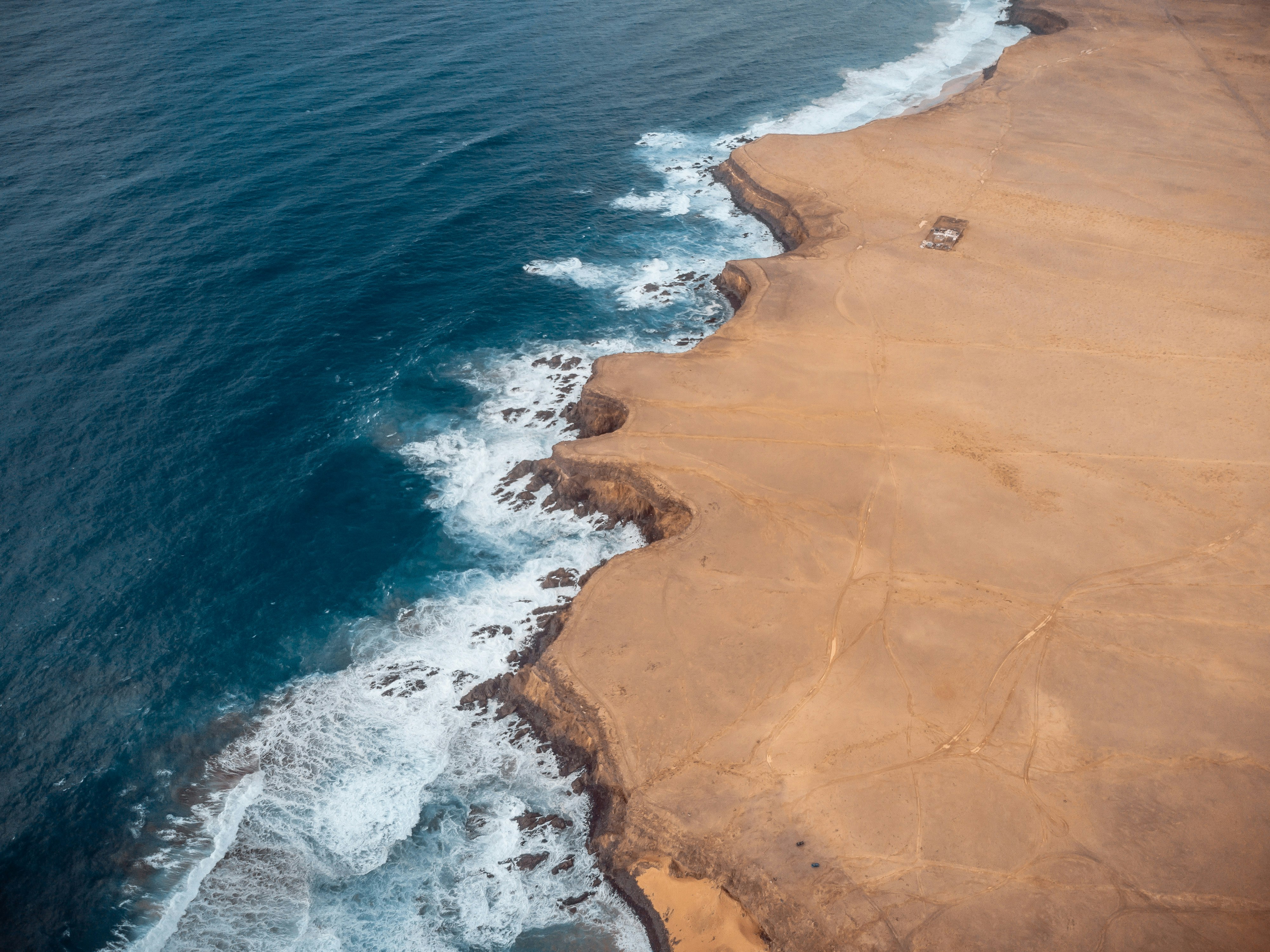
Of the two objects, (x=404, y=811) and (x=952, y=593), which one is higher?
(x=952, y=593)

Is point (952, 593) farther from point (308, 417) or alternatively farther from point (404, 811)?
point (308, 417)

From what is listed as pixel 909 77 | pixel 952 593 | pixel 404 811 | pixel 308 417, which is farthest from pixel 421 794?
pixel 909 77

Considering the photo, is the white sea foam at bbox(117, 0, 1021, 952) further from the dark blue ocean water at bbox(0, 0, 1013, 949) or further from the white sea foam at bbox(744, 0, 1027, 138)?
the white sea foam at bbox(744, 0, 1027, 138)

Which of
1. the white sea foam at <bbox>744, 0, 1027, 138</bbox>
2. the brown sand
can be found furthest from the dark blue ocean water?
the brown sand

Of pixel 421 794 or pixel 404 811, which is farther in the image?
pixel 421 794

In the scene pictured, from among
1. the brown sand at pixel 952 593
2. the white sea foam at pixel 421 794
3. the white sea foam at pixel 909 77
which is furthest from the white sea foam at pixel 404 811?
the white sea foam at pixel 909 77

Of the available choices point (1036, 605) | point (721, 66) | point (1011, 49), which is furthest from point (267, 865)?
point (1011, 49)

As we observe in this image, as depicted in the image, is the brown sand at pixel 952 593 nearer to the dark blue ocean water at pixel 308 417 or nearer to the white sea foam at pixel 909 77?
the dark blue ocean water at pixel 308 417
